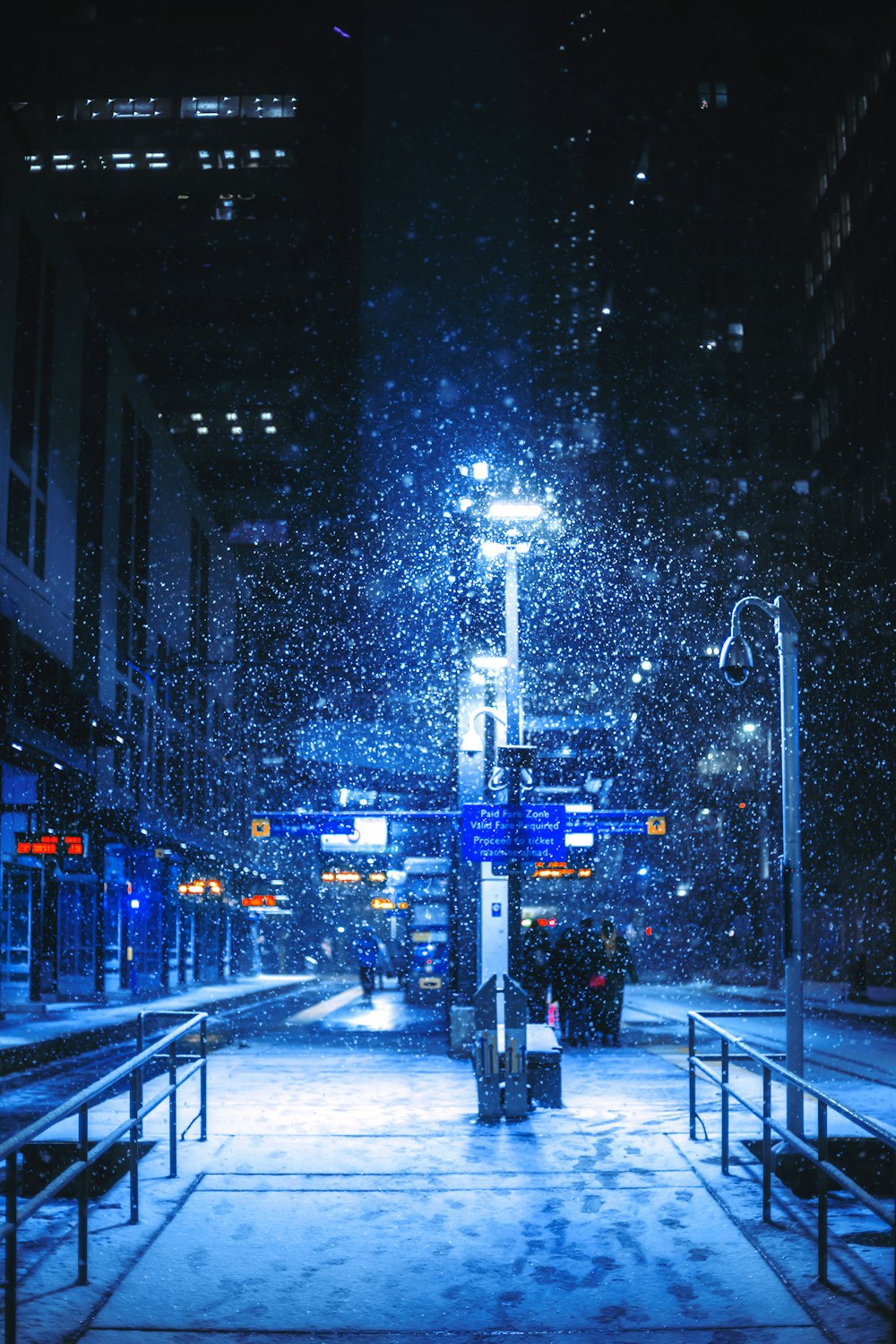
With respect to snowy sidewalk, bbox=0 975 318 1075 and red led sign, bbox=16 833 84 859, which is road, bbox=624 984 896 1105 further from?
red led sign, bbox=16 833 84 859

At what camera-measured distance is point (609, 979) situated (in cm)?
1969

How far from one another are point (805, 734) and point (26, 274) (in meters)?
35.8

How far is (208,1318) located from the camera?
575 centimetres

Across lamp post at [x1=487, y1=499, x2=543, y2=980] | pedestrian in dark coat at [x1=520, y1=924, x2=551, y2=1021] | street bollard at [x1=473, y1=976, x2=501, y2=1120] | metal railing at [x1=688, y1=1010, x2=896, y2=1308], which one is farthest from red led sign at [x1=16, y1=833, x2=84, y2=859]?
metal railing at [x1=688, y1=1010, x2=896, y2=1308]

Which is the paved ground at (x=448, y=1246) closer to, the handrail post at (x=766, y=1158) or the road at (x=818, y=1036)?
the handrail post at (x=766, y=1158)

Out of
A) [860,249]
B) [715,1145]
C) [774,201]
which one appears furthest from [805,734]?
[774,201]

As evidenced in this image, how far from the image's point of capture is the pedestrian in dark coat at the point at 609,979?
1934 centimetres

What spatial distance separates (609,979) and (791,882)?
1081 centimetres

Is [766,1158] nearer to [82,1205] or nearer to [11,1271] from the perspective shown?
[82,1205]

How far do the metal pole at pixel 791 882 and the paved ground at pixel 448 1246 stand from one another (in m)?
0.81

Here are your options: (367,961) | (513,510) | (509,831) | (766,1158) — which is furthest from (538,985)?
(367,961)

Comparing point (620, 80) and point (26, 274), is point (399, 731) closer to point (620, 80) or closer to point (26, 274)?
point (26, 274)

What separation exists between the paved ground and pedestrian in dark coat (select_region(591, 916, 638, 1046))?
7235mm

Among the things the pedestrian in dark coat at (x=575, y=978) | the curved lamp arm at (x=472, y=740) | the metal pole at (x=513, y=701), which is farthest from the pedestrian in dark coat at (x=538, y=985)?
the curved lamp arm at (x=472, y=740)
